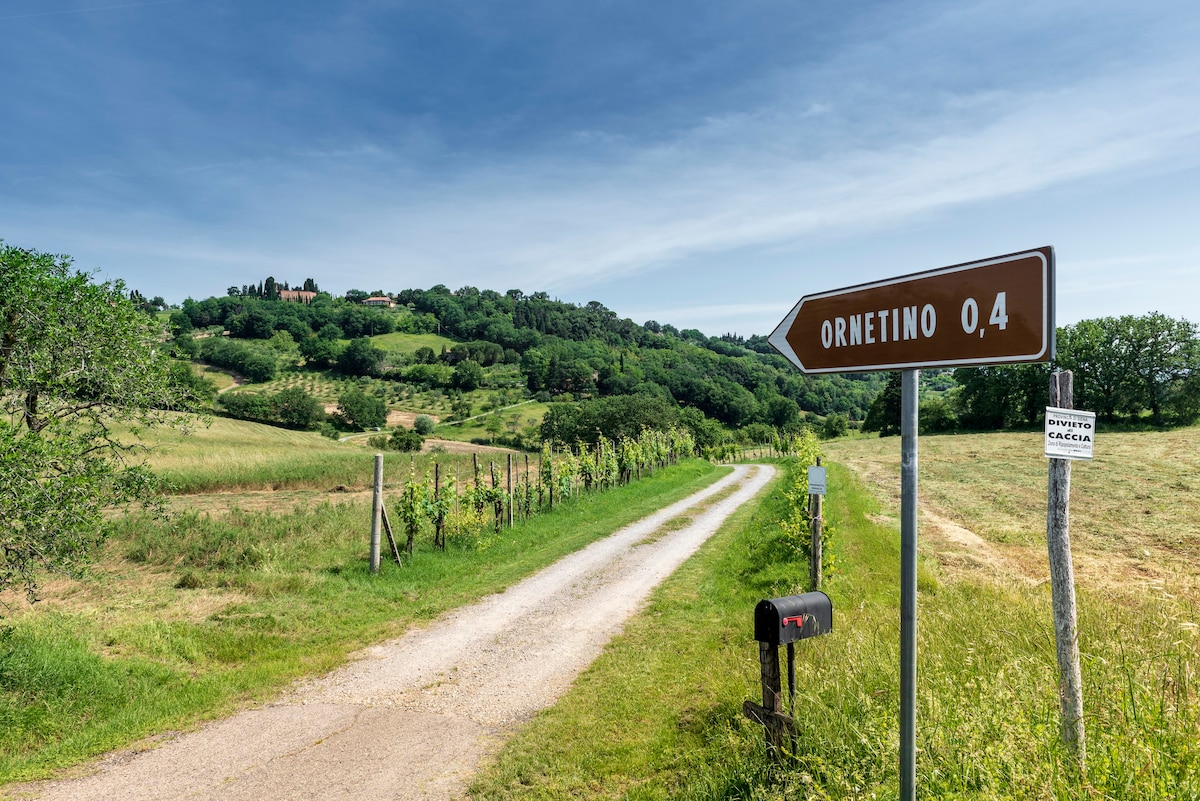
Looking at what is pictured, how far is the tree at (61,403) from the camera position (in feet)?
18.4

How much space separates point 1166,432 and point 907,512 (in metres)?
53.6

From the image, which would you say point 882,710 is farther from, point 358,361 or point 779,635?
point 358,361

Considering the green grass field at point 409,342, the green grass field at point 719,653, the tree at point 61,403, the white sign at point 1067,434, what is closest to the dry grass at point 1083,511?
the green grass field at point 719,653

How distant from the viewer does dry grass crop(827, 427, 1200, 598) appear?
33.9ft

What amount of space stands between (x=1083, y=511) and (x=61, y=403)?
2274cm

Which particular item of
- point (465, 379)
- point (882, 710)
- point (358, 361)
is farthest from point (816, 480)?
point (358, 361)

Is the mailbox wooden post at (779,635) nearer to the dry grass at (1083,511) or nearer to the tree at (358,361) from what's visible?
the dry grass at (1083,511)

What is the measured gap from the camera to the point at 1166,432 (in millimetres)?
40062

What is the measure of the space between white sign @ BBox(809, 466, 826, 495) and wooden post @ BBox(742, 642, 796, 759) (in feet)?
14.3

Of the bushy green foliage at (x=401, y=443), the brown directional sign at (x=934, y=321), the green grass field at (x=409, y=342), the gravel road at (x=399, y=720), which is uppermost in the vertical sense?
the green grass field at (x=409, y=342)

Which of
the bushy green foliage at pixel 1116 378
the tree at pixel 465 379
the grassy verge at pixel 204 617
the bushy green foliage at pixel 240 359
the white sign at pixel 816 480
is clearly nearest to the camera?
the grassy verge at pixel 204 617

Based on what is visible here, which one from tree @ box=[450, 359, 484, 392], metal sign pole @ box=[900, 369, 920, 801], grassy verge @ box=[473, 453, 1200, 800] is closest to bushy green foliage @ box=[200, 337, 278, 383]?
tree @ box=[450, 359, 484, 392]

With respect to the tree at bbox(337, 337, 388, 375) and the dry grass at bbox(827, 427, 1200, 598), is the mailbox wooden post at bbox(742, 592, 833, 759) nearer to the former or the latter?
the dry grass at bbox(827, 427, 1200, 598)

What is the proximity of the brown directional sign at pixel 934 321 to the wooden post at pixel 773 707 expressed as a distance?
6.42ft
